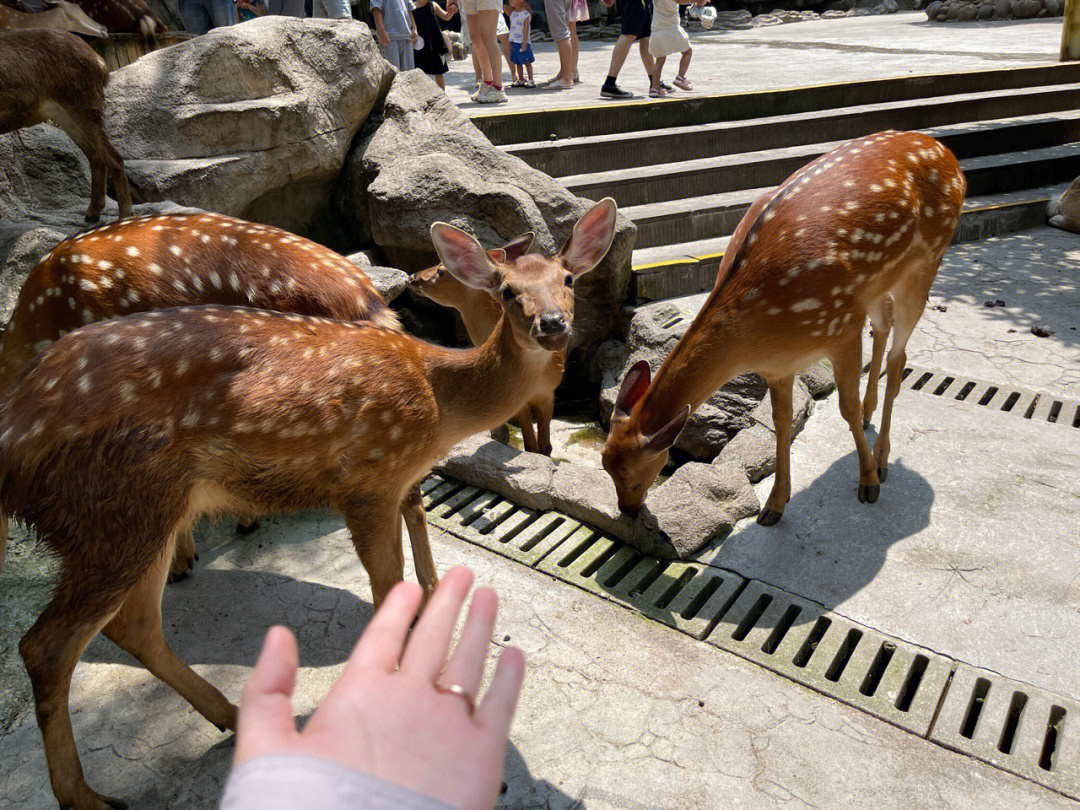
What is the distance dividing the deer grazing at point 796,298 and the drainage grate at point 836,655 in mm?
649

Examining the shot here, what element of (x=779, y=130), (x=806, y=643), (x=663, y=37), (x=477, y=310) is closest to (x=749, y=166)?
(x=779, y=130)

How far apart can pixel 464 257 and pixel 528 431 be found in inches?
81.5

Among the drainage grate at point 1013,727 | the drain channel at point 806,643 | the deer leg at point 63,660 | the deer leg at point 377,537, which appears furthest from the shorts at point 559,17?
the deer leg at point 63,660

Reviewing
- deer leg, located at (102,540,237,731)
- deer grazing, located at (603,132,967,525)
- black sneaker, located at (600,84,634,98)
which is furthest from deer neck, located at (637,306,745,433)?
black sneaker, located at (600,84,634,98)

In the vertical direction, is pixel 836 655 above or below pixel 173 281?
below

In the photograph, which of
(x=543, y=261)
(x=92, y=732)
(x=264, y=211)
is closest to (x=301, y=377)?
(x=543, y=261)

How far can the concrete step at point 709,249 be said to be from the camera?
21.5 ft

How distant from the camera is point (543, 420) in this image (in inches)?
203

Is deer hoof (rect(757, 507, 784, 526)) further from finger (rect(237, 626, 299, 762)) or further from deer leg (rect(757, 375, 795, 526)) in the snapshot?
finger (rect(237, 626, 299, 762))

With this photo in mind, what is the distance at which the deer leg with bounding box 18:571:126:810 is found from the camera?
7.96 feet

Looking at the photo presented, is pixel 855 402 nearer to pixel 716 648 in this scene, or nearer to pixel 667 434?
pixel 667 434

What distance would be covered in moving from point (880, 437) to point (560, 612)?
2.04 m

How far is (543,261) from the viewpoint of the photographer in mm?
3312

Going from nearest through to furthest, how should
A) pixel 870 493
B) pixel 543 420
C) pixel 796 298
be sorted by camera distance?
pixel 796 298
pixel 870 493
pixel 543 420
